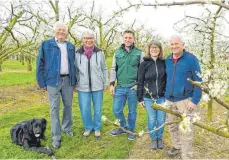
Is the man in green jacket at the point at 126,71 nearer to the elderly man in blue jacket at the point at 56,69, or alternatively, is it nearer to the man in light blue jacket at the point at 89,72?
the man in light blue jacket at the point at 89,72

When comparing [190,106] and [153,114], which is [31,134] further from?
[190,106]

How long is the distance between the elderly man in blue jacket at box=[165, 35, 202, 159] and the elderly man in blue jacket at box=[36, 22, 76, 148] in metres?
1.74

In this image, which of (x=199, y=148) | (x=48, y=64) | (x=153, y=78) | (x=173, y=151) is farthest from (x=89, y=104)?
(x=199, y=148)

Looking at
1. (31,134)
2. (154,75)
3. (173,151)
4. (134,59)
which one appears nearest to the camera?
(154,75)

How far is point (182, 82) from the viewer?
16.2 feet

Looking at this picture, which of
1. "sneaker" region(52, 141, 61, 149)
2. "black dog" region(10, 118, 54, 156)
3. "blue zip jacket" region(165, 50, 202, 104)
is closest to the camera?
"blue zip jacket" region(165, 50, 202, 104)

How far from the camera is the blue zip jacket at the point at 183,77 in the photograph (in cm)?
482

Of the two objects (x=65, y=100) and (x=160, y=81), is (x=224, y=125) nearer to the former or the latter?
(x=160, y=81)

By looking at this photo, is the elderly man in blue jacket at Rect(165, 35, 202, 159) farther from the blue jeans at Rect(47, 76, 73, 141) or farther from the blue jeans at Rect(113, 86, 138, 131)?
the blue jeans at Rect(47, 76, 73, 141)

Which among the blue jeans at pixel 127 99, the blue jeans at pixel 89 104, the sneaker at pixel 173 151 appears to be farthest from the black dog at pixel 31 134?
the sneaker at pixel 173 151

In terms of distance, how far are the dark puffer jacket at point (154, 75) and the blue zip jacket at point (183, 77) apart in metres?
0.21

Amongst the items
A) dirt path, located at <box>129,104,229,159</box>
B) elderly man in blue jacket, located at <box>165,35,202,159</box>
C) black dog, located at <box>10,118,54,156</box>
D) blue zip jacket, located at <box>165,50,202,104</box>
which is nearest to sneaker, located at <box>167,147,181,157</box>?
dirt path, located at <box>129,104,229,159</box>

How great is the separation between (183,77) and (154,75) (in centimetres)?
60

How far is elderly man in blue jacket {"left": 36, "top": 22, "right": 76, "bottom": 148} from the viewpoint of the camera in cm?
559
